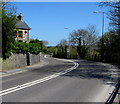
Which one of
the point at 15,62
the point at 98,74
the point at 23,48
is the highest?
the point at 23,48

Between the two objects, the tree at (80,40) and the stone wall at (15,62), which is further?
the tree at (80,40)

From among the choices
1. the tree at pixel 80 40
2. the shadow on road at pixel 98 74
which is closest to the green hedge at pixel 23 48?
the shadow on road at pixel 98 74

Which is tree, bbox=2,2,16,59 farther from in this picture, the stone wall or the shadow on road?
the shadow on road

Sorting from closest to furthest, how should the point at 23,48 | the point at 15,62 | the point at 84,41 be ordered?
the point at 15,62 < the point at 23,48 < the point at 84,41

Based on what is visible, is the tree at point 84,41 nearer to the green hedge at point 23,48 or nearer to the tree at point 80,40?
the tree at point 80,40

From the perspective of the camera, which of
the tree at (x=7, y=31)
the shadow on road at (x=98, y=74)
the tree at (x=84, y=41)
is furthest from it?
the tree at (x=84, y=41)

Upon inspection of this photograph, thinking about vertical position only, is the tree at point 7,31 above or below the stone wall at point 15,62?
above

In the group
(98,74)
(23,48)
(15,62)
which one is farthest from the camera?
(23,48)

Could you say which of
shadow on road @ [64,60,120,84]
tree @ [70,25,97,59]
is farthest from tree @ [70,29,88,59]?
shadow on road @ [64,60,120,84]

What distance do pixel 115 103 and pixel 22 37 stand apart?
153ft

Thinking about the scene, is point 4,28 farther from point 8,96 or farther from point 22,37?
point 22,37

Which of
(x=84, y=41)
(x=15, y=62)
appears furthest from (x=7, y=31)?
(x=84, y=41)

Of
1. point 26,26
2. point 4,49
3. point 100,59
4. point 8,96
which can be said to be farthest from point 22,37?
point 8,96

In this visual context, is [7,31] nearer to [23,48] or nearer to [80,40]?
[23,48]
